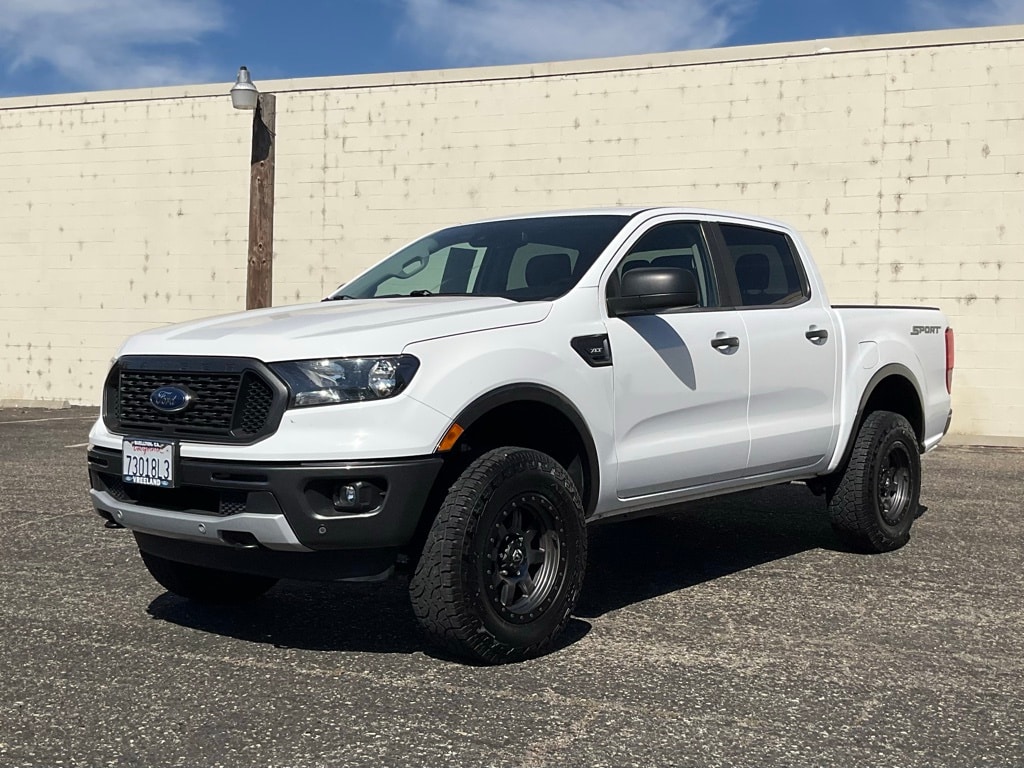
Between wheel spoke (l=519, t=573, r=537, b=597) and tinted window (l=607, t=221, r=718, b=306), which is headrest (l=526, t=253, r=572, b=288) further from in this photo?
wheel spoke (l=519, t=573, r=537, b=597)

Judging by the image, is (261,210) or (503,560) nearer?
(503,560)

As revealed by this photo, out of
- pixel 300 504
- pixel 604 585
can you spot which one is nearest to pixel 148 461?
pixel 300 504

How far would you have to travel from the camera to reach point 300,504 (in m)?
4.13

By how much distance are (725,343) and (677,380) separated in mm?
445

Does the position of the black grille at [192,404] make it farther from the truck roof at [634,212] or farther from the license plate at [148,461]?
the truck roof at [634,212]

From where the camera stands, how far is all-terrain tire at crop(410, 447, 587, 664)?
4.29 metres

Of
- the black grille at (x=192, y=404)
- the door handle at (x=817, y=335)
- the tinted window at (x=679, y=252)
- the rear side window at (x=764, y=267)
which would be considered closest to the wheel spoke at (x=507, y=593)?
the black grille at (x=192, y=404)

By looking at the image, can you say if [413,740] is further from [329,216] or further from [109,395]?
[329,216]

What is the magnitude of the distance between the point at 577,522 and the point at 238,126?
14.0 m

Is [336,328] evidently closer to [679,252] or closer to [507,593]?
[507,593]

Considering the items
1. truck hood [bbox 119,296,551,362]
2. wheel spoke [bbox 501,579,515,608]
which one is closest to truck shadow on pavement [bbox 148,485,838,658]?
wheel spoke [bbox 501,579,515,608]

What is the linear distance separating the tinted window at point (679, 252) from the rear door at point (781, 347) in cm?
12

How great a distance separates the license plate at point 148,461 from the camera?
173 inches

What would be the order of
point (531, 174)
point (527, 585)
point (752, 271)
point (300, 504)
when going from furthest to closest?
1. point (531, 174)
2. point (752, 271)
3. point (527, 585)
4. point (300, 504)
